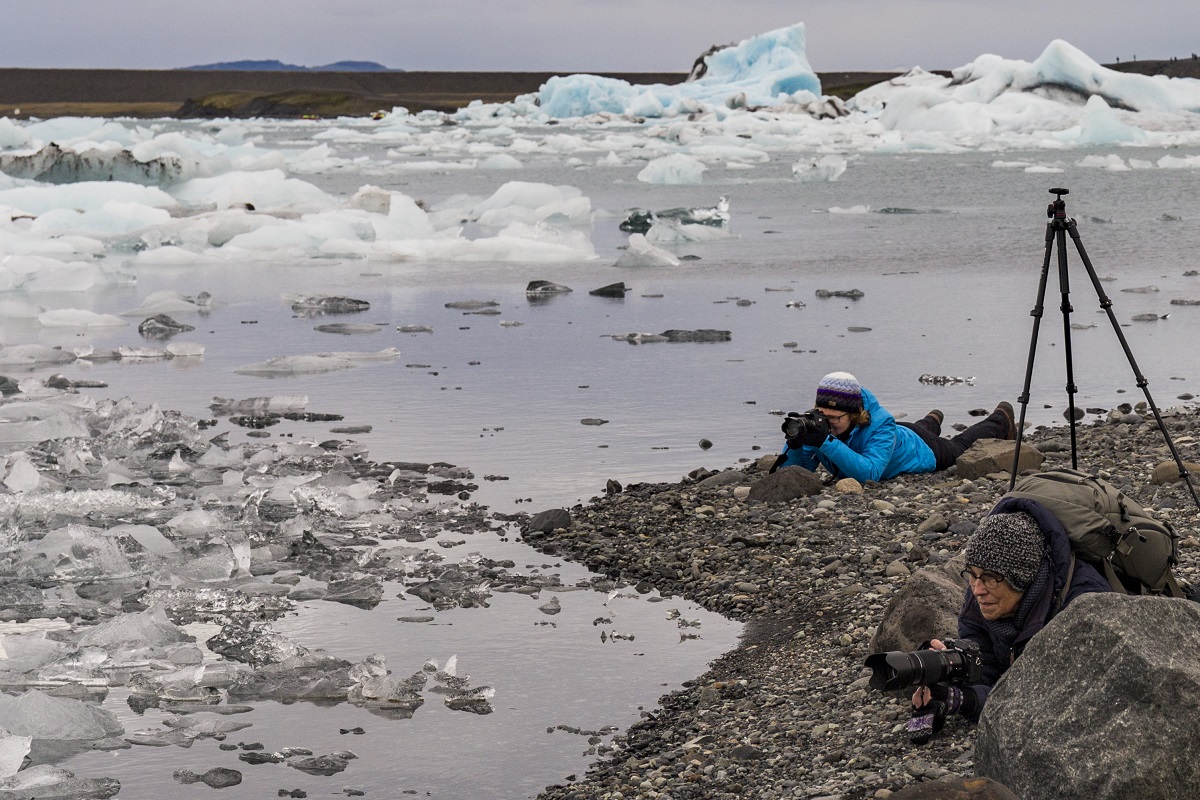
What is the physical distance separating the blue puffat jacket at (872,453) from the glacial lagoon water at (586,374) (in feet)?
2.86

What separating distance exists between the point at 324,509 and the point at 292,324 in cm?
628

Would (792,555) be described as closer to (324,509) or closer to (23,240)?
(324,509)

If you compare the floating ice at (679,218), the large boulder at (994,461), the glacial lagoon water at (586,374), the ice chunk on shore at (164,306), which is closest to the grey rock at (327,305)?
the glacial lagoon water at (586,374)

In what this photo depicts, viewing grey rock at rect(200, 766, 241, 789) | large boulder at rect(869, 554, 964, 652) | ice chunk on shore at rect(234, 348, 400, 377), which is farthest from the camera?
ice chunk on shore at rect(234, 348, 400, 377)

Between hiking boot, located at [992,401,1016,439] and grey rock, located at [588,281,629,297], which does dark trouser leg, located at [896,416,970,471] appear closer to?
hiking boot, located at [992,401,1016,439]

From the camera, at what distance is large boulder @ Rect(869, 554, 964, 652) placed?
4.13m

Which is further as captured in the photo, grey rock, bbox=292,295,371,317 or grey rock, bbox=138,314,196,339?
grey rock, bbox=292,295,371,317

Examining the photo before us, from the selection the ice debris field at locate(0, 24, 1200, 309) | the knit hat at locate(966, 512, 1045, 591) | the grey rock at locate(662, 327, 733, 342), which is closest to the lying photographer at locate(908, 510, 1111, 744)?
the knit hat at locate(966, 512, 1045, 591)

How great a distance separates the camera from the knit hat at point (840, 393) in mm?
6387

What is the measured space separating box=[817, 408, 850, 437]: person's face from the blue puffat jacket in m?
0.05

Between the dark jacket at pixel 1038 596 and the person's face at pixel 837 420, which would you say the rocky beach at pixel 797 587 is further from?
the person's face at pixel 837 420

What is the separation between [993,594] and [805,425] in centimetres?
283

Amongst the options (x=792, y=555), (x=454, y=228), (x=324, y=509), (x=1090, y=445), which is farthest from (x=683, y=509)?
(x=454, y=228)

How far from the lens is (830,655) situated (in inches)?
179
